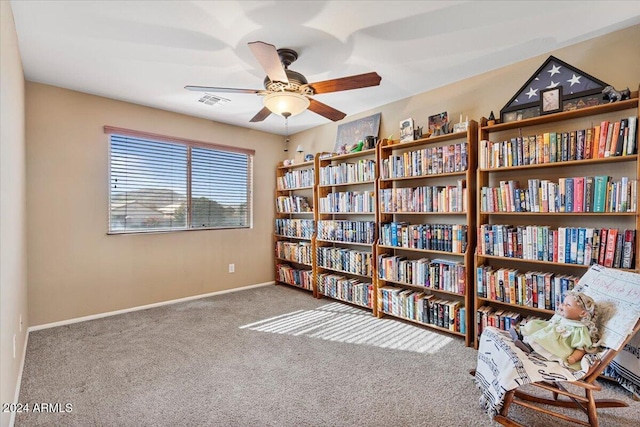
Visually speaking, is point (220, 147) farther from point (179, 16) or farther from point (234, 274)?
point (179, 16)

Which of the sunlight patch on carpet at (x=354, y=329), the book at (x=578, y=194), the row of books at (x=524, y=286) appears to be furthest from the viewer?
the sunlight patch on carpet at (x=354, y=329)

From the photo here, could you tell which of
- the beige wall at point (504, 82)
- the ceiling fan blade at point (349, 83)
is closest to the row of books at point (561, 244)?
the beige wall at point (504, 82)

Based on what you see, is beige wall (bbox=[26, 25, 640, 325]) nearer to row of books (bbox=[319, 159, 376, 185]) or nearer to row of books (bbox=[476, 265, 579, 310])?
row of books (bbox=[319, 159, 376, 185])

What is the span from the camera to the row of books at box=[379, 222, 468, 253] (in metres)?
2.85

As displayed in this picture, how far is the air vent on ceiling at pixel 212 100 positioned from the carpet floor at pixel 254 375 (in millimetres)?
2437

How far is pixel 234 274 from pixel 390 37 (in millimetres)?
3600

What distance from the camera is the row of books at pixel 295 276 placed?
4.39 meters

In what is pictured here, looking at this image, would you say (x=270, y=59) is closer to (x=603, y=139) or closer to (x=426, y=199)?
(x=426, y=199)

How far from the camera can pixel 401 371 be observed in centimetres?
229

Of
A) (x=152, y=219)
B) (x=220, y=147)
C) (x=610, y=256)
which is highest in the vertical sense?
(x=220, y=147)

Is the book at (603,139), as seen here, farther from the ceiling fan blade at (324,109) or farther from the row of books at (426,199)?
the ceiling fan blade at (324,109)

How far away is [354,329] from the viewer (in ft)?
10.2

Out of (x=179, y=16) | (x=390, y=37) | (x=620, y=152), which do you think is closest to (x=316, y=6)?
(x=390, y=37)

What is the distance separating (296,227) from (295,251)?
35 cm
